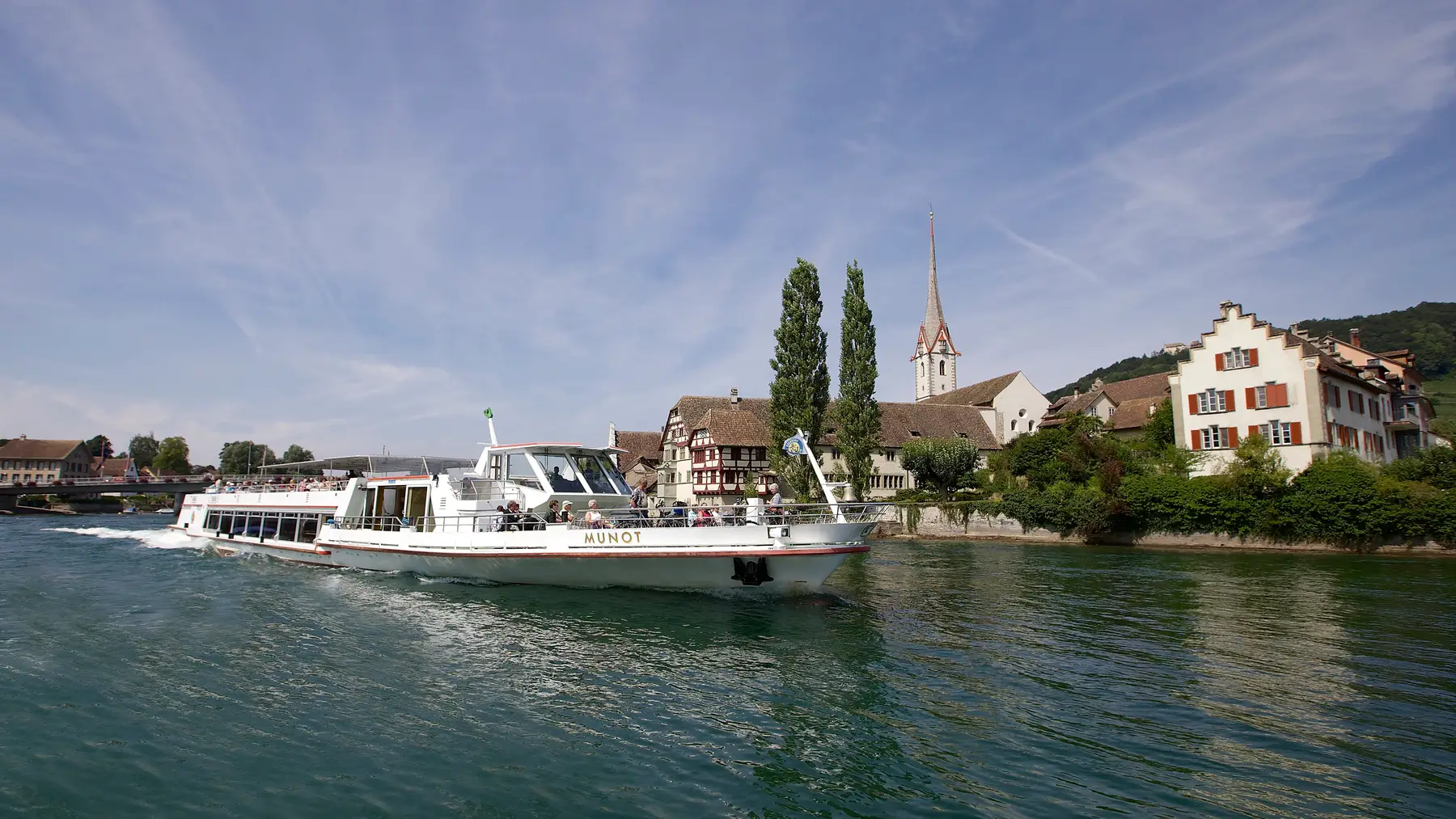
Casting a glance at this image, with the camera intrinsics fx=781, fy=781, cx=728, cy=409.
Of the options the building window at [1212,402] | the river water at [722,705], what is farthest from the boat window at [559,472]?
the building window at [1212,402]

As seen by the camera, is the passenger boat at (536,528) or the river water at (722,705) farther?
the passenger boat at (536,528)

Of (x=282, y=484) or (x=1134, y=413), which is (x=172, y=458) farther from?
(x=1134, y=413)

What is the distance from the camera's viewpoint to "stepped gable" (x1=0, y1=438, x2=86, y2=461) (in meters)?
112

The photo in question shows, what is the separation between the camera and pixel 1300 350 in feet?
129

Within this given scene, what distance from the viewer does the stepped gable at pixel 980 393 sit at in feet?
240

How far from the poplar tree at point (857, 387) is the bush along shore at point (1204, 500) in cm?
419

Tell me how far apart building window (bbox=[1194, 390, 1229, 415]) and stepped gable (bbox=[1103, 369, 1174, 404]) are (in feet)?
67.6

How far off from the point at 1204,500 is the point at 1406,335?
124221 millimetres

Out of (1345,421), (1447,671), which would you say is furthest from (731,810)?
(1345,421)

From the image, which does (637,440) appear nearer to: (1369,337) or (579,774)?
(579,774)

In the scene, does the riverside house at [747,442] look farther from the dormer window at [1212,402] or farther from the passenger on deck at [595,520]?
the passenger on deck at [595,520]

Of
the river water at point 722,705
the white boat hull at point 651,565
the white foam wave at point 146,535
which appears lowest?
the river water at point 722,705

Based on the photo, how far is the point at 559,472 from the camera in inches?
941

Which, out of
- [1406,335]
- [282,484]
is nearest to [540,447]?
[282,484]
